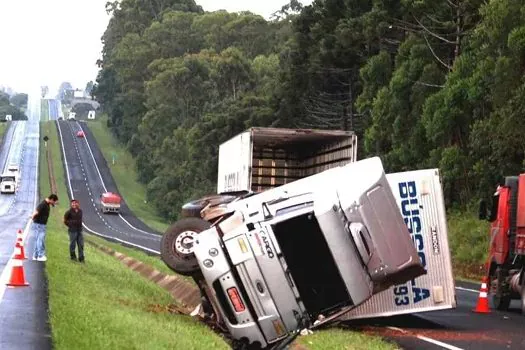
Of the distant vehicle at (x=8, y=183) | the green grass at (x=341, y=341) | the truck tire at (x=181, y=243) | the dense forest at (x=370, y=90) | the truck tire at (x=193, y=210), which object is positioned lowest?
the distant vehicle at (x=8, y=183)

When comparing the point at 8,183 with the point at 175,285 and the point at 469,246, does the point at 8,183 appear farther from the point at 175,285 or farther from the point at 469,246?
the point at 175,285

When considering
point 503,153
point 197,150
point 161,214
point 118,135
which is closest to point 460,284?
point 503,153

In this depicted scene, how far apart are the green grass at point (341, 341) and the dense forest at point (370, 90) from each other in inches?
630

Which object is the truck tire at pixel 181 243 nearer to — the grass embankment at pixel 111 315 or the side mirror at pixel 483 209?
the grass embankment at pixel 111 315

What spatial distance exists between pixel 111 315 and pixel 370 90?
1287 inches

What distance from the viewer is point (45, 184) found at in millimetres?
94500

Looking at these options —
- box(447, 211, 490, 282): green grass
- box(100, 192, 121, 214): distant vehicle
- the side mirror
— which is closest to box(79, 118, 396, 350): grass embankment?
box(100, 192, 121, 214): distant vehicle

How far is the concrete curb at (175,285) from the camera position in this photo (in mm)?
19156

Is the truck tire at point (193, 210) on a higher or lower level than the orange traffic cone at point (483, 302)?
higher

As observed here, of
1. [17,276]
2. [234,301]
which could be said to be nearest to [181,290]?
[17,276]

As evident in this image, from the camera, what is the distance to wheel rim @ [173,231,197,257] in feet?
51.2

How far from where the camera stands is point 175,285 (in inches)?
880

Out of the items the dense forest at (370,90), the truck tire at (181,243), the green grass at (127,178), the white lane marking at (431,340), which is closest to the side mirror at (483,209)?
the white lane marking at (431,340)

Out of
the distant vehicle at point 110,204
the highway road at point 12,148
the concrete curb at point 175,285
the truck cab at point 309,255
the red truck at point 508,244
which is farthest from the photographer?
the highway road at point 12,148
